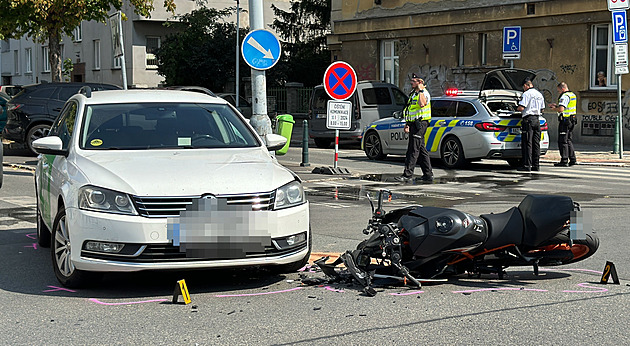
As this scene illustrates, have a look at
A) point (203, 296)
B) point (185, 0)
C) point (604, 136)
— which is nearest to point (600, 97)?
point (604, 136)

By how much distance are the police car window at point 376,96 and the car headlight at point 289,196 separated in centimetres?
1796

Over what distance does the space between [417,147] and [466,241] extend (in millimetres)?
9015

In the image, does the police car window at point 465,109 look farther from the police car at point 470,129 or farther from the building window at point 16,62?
the building window at point 16,62

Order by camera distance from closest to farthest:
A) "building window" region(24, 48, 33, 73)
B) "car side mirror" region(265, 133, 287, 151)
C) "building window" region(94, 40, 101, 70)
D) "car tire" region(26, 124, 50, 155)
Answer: "car side mirror" region(265, 133, 287, 151), "car tire" region(26, 124, 50, 155), "building window" region(94, 40, 101, 70), "building window" region(24, 48, 33, 73)

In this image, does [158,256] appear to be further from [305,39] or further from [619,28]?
[305,39]

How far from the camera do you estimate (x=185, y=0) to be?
4456 cm

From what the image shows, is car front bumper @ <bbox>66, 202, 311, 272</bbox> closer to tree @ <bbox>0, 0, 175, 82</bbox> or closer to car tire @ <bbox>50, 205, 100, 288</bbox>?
car tire @ <bbox>50, 205, 100, 288</bbox>

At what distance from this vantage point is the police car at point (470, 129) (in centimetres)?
1767

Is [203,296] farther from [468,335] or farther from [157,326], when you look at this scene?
[468,335]

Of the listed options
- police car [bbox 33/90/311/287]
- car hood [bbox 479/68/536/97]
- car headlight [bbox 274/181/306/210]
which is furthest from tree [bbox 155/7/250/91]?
car headlight [bbox 274/181/306/210]

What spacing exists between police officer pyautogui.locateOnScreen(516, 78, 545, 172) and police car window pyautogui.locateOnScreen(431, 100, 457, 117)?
1579 mm

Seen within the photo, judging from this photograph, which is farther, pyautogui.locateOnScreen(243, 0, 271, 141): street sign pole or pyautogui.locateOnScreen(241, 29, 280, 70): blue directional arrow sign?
pyautogui.locateOnScreen(243, 0, 271, 141): street sign pole

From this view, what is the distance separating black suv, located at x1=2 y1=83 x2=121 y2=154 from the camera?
20281mm

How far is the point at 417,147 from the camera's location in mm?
15164
